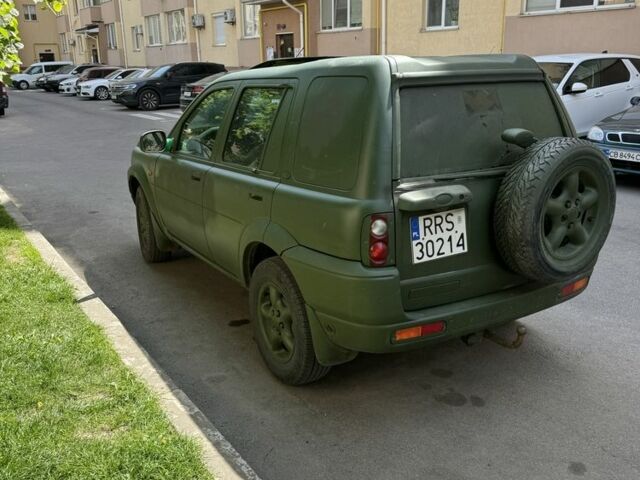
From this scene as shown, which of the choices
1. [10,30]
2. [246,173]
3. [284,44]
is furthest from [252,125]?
[284,44]

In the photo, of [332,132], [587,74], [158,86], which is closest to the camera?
[332,132]

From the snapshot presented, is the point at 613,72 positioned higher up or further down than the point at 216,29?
further down

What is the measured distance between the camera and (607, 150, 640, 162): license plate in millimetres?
8133

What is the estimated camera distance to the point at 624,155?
829cm

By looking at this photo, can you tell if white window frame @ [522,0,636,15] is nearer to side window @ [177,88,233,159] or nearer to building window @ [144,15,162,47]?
side window @ [177,88,233,159]

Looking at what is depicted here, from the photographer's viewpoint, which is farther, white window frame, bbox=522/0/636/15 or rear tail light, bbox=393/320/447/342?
white window frame, bbox=522/0/636/15

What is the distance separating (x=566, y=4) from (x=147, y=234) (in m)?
12.6

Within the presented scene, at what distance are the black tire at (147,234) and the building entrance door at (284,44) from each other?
19206 mm

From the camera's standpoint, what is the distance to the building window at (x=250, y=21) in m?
25.9

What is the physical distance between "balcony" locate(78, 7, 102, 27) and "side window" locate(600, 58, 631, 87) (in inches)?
1554

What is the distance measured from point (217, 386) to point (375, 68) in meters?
2.01

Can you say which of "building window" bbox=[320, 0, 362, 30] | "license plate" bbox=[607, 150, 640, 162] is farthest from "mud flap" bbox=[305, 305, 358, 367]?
"building window" bbox=[320, 0, 362, 30]

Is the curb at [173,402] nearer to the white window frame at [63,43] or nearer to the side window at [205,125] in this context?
the side window at [205,125]

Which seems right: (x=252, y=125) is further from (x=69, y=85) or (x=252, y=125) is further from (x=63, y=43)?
(x=63, y=43)
